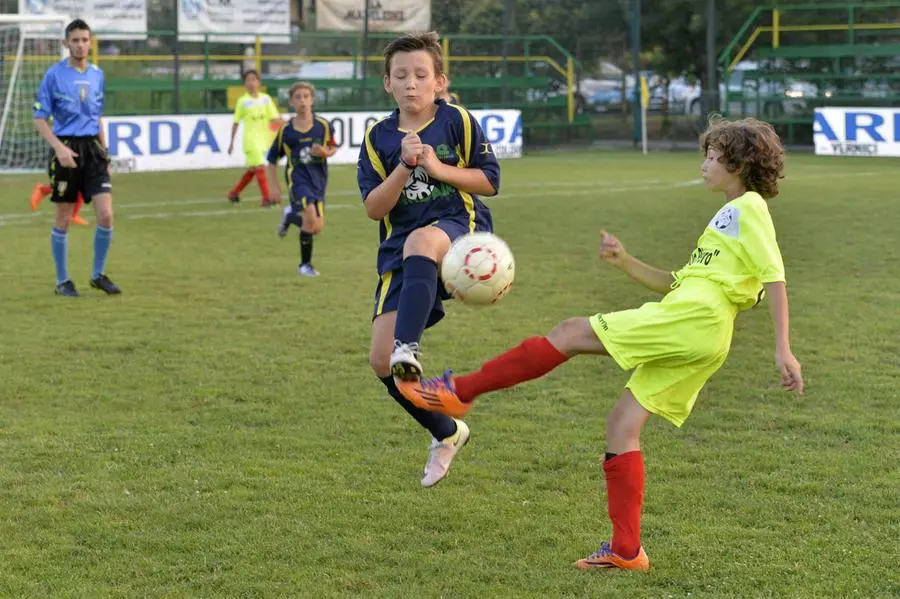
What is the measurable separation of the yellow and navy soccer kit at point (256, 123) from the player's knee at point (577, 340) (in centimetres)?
1487

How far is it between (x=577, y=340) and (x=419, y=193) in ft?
3.75

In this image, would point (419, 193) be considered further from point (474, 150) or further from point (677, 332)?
point (677, 332)

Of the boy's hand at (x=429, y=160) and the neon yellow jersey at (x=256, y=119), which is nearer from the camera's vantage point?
the boy's hand at (x=429, y=160)

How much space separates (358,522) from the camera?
496cm

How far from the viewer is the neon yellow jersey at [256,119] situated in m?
19.3

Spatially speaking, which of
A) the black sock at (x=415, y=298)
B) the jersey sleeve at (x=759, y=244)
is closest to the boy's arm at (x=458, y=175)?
the black sock at (x=415, y=298)

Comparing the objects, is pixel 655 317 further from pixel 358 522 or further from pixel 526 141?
pixel 526 141

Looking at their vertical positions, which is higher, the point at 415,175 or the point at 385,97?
the point at 385,97

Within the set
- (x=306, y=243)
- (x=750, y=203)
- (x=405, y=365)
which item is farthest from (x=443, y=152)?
(x=306, y=243)

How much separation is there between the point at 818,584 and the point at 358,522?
170 cm

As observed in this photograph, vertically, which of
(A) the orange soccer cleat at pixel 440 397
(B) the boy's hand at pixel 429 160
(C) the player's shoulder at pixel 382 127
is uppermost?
(C) the player's shoulder at pixel 382 127

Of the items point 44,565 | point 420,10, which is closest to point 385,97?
point 420,10

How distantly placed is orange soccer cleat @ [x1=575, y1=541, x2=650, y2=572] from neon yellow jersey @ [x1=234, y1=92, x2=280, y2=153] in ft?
50.2

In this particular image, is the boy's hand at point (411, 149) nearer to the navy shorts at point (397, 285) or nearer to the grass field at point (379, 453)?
the navy shorts at point (397, 285)
